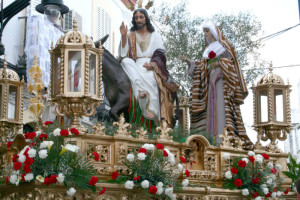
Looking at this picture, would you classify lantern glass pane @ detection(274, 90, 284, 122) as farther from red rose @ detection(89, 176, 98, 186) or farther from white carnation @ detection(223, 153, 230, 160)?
red rose @ detection(89, 176, 98, 186)

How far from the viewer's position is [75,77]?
7.71 meters

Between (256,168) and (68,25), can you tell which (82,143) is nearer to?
(256,168)

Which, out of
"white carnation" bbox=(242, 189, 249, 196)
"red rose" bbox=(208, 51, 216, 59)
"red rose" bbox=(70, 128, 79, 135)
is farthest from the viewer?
"red rose" bbox=(208, 51, 216, 59)

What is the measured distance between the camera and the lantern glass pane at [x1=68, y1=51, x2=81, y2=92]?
25.1ft

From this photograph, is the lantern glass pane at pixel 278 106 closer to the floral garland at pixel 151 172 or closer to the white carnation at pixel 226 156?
the white carnation at pixel 226 156

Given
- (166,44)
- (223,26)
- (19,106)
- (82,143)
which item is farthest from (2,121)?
(223,26)

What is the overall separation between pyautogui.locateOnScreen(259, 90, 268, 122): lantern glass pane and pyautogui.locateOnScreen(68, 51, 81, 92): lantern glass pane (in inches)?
144

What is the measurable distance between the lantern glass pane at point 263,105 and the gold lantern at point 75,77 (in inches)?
131

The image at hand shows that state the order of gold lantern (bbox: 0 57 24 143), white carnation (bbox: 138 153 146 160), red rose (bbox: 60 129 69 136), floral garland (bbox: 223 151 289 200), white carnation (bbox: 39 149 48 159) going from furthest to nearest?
gold lantern (bbox: 0 57 24 143)
floral garland (bbox: 223 151 289 200)
white carnation (bbox: 138 153 146 160)
red rose (bbox: 60 129 69 136)
white carnation (bbox: 39 149 48 159)

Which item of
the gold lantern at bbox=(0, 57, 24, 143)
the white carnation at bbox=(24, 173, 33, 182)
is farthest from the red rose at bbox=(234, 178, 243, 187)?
the gold lantern at bbox=(0, 57, 24, 143)

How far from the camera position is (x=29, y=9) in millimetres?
17172

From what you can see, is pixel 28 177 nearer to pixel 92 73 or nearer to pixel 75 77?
pixel 75 77

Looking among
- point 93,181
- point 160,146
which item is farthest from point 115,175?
point 160,146

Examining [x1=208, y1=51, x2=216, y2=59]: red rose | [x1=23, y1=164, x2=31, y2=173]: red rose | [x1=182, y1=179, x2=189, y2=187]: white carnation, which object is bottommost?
[x1=182, y1=179, x2=189, y2=187]: white carnation
